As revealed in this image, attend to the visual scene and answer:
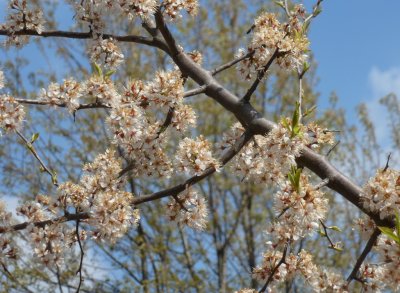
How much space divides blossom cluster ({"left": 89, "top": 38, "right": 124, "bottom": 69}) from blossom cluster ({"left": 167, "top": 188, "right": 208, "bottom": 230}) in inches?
38.0

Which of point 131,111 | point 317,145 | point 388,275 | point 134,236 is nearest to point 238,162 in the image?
point 317,145

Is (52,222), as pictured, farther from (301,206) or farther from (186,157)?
(301,206)

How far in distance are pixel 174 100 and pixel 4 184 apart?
888 centimetres

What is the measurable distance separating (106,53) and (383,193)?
71.1 inches

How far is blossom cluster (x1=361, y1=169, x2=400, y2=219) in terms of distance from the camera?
224 centimetres

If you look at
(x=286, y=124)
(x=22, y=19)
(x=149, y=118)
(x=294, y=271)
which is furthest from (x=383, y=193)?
(x=22, y=19)

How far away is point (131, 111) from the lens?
8.64ft

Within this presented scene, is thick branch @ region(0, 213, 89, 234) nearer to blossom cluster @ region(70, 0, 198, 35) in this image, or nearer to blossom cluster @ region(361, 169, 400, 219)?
blossom cluster @ region(70, 0, 198, 35)

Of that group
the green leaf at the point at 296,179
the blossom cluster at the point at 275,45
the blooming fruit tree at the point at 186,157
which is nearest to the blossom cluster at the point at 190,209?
the blooming fruit tree at the point at 186,157

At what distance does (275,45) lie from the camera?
291 cm

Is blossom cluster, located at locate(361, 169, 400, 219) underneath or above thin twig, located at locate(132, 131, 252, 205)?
underneath

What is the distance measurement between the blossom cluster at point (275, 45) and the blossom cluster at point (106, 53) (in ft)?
2.34

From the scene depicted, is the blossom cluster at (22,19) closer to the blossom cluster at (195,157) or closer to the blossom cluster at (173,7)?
the blossom cluster at (173,7)

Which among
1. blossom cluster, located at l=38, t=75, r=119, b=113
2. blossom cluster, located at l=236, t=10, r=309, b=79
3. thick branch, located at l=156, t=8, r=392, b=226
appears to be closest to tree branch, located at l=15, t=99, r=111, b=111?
blossom cluster, located at l=38, t=75, r=119, b=113
